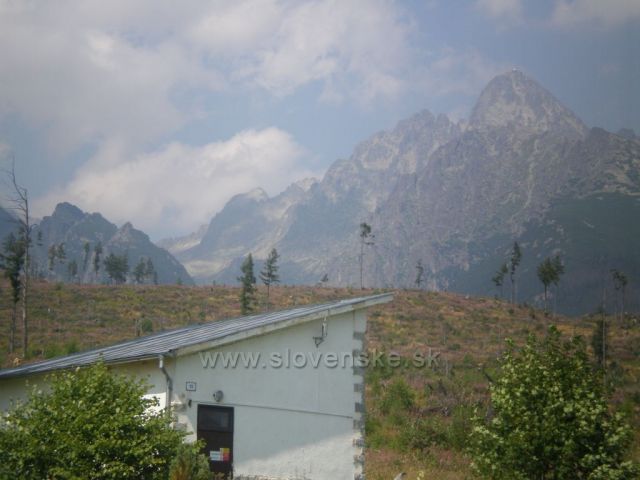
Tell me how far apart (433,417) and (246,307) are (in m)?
29.4

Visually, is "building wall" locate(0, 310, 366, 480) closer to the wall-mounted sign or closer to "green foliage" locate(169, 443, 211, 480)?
the wall-mounted sign

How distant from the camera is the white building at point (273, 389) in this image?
15250 millimetres

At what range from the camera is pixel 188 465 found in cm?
1198

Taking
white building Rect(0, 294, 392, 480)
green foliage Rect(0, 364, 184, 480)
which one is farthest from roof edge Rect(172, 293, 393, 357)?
green foliage Rect(0, 364, 184, 480)

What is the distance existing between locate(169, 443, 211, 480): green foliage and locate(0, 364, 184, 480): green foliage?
0.16m

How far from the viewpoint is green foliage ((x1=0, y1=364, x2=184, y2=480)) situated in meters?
11.2

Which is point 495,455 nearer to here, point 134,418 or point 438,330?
point 134,418

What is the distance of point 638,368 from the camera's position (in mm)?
43625

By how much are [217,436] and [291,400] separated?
6.56 ft

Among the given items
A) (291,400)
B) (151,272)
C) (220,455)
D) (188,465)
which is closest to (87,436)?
A: (188,465)

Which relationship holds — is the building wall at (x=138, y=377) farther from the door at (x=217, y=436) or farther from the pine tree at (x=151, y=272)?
the pine tree at (x=151, y=272)

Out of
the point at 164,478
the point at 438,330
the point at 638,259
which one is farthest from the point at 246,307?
the point at 638,259

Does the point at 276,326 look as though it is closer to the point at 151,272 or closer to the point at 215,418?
the point at 215,418

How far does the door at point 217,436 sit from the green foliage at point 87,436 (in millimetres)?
3142
